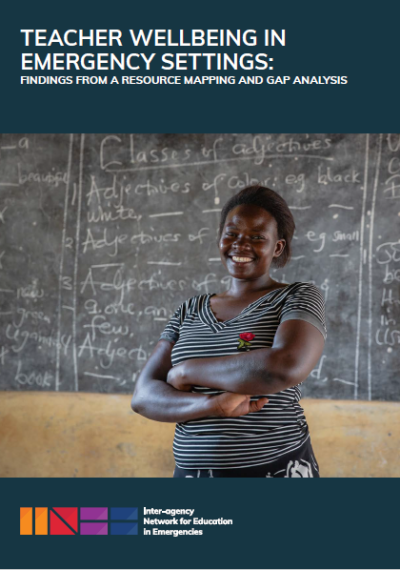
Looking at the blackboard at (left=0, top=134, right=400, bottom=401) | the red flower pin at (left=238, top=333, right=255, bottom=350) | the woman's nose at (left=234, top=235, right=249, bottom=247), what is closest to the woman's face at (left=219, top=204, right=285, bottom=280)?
the woman's nose at (left=234, top=235, right=249, bottom=247)

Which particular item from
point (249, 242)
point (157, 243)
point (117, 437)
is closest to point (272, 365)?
point (249, 242)

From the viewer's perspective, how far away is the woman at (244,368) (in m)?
1.05

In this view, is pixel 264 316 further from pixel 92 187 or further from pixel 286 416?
pixel 92 187

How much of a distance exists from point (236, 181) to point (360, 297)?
0.99m

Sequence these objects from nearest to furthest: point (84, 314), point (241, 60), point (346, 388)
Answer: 1. point (241, 60)
2. point (346, 388)
3. point (84, 314)

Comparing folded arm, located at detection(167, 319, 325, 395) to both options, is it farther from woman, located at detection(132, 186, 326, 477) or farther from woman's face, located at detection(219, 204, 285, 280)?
woman's face, located at detection(219, 204, 285, 280)

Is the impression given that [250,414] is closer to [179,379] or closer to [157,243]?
[179,379]

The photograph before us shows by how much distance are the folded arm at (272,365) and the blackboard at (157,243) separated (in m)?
2.09

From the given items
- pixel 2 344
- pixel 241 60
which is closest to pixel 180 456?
pixel 241 60

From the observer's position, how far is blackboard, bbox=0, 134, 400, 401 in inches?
121

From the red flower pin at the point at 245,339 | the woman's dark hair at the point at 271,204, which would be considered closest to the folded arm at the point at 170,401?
the red flower pin at the point at 245,339

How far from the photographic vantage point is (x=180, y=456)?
112 centimetres

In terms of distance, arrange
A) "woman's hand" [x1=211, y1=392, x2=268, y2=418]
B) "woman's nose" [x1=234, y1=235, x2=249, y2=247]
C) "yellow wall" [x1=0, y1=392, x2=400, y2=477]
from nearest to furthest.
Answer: "woman's hand" [x1=211, y1=392, x2=268, y2=418]
"woman's nose" [x1=234, y1=235, x2=249, y2=247]
"yellow wall" [x1=0, y1=392, x2=400, y2=477]

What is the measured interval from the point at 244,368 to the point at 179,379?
0.16m
